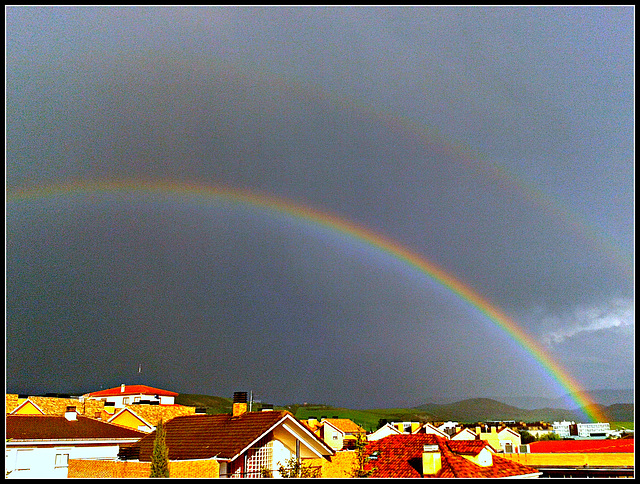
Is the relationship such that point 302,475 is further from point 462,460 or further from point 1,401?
point 1,401

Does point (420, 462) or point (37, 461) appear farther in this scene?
point (37, 461)

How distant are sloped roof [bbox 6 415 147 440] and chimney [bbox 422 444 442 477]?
1286 centimetres

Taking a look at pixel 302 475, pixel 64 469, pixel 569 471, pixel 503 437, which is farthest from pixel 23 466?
pixel 503 437

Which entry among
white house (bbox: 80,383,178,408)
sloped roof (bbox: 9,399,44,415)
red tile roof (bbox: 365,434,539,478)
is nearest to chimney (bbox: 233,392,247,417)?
red tile roof (bbox: 365,434,539,478)

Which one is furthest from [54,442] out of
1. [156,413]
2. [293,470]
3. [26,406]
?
[26,406]

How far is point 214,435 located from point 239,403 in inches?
130

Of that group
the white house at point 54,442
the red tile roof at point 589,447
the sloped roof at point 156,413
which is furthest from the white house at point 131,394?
the white house at point 54,442

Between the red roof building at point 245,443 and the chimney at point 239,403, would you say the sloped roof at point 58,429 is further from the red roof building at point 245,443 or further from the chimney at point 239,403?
the chimney at point 239,403

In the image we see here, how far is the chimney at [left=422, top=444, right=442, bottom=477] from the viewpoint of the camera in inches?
930

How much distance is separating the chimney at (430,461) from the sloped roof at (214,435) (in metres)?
3.28

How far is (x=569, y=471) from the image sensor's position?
35.2 metres

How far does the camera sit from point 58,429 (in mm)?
28469

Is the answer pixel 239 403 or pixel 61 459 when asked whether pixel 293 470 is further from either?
pixel 61 459

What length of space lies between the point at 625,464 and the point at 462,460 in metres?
21.0
